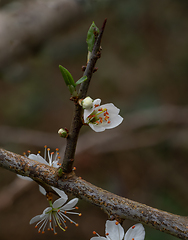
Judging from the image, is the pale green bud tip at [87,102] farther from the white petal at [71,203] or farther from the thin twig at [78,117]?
the white petal at [71,203]

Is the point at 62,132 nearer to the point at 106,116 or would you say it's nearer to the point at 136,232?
the point at 106,116

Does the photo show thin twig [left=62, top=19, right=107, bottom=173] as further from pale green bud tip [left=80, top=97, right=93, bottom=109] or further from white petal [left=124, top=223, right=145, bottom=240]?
white petal [left=124, top=223, right=145, bottom=240]

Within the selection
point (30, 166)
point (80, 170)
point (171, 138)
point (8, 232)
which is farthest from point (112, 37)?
point (30, 166)

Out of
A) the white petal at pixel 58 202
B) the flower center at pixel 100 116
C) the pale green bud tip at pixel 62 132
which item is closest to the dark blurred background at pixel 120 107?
the white petal at pixel 58 202

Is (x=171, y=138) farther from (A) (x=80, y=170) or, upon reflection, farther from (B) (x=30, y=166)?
(B) (x=30, y=166)

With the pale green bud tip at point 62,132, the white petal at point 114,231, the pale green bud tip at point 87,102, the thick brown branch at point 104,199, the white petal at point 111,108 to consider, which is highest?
the white petal at point 111,108
